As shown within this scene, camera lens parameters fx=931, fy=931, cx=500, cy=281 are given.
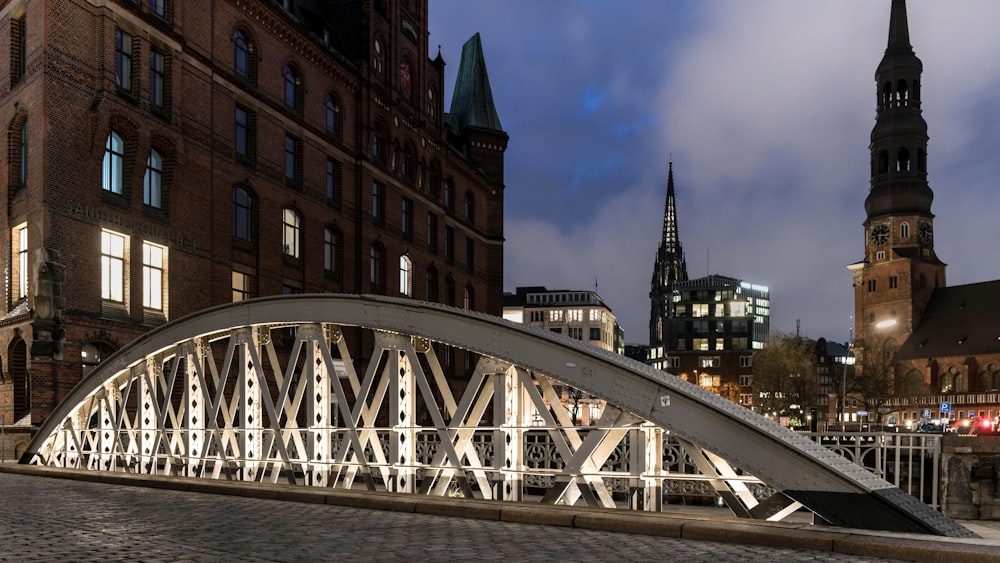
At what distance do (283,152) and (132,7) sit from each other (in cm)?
962

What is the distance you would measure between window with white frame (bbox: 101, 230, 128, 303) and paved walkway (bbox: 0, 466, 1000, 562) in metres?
15.3

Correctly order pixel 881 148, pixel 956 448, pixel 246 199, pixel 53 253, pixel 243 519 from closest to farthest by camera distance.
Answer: pixel 243 519
pixel 956 448
pixel 53 253
pixel 246 199
pixel 881 148

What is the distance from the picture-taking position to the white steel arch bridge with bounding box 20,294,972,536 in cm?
927

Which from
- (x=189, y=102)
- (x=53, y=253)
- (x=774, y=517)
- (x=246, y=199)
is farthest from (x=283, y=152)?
(x=774, y=517)

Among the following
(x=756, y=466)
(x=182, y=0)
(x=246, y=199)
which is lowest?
(x=756, y=466)

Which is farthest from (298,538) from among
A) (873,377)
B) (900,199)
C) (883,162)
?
(883,162)

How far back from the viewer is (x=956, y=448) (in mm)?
13359

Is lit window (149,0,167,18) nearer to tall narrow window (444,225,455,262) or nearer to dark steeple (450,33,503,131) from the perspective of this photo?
tall narrow window (444,225,455,262)

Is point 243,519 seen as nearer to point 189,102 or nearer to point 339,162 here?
point 189,102

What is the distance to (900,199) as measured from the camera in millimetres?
110562

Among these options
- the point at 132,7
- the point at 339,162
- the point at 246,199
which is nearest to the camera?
the point at 132,7

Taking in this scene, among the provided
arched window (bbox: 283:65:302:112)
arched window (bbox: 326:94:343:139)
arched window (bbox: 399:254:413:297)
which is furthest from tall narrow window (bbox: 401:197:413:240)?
arched window (bbox: 283:65:302:112)

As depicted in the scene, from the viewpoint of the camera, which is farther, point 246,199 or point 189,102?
point 246,199

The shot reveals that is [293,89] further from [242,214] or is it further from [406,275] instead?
[406,275]
